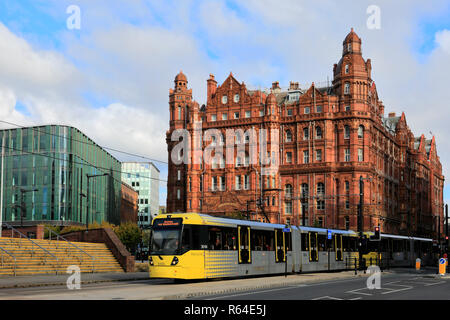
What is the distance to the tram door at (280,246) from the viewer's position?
37800 millimetres

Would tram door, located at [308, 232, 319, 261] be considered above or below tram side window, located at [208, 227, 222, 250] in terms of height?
below

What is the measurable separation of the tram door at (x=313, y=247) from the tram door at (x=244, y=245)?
31.2 feet

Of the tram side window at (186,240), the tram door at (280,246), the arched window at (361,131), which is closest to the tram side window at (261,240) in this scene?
the tram door at (280,246)

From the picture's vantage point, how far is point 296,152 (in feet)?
309

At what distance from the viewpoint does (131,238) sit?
7906cm

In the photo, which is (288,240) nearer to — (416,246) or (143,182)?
(416,246)

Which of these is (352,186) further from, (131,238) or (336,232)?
(336,232)

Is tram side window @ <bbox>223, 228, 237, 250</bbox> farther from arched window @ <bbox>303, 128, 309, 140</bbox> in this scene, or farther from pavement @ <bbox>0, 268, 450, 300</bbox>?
arched window @ <bbox>303, 128, 309, 140</bbox>

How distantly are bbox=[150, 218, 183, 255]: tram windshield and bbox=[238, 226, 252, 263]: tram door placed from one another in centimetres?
505

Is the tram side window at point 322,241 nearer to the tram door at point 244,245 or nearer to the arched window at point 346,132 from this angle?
the tram door at point 244,245

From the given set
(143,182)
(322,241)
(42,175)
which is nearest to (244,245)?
(322,241)

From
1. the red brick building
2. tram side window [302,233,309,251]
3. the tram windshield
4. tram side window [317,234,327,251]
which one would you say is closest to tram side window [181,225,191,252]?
the tram windshield

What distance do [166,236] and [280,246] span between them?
10.9 m

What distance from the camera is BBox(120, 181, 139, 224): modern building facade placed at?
481ft
